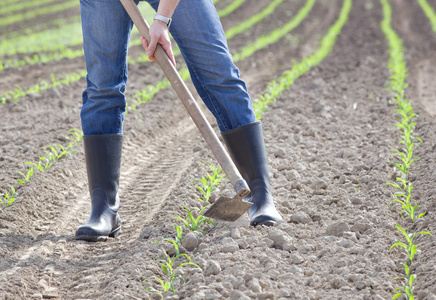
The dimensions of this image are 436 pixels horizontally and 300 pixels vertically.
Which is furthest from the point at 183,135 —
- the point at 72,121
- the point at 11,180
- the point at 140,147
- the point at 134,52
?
the point at 134,52

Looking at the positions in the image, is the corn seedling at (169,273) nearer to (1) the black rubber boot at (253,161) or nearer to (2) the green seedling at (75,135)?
(1) the black rubber boot at (253,161)

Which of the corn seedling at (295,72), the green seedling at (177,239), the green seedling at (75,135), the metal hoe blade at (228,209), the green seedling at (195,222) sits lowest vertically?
the corn seedling at (295,72)

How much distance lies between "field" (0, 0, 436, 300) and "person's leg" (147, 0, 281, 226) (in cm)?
17

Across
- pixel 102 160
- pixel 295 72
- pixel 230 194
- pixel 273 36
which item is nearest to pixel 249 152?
pixel 230 194

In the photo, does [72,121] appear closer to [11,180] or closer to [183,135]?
[183,135]

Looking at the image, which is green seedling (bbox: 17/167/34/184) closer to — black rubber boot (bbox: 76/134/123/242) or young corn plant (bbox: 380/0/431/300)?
black rubber boot (bbox: 76/134/123/242)

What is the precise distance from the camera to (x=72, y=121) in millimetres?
5074

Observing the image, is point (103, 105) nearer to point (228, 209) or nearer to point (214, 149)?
point (214, 149)

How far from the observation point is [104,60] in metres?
2.67

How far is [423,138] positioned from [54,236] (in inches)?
120

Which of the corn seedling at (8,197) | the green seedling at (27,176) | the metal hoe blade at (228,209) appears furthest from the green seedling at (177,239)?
the green seedling at (27,176)

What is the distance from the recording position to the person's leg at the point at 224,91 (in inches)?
103

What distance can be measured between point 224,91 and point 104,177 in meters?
0.80

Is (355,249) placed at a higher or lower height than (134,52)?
higher
